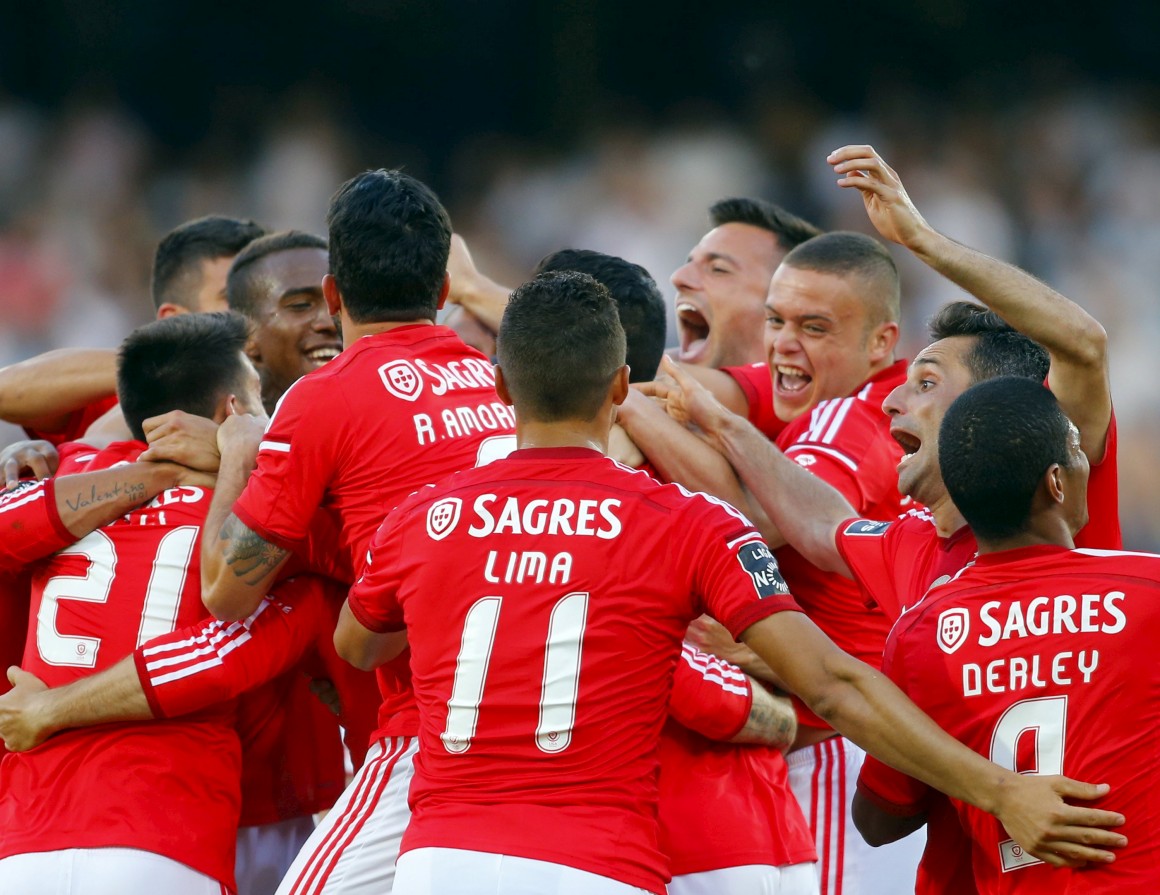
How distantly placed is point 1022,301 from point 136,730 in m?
2.70

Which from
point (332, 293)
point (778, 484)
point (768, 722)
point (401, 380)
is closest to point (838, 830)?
point (768, 722)

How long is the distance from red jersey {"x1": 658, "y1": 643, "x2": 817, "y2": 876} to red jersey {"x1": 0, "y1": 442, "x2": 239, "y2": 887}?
1.32m

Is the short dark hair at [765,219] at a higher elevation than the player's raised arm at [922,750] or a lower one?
higher

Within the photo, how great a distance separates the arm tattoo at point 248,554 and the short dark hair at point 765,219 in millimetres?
3438

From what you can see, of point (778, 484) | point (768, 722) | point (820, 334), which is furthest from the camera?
point (820, 334)

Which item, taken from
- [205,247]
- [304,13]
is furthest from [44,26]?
[205,247]

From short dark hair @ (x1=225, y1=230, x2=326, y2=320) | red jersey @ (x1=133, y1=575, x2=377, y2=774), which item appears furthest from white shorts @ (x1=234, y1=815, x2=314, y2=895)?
short dark hair @ (x1=225, y1=230, x2=326, y2=320)

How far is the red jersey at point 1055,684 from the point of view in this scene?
125 inches

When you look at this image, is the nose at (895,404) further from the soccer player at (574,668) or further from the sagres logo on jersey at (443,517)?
the sagres logo on jersey at (443,517)

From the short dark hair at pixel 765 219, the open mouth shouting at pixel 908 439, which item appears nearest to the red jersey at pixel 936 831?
the open mouth shouting at pixel 908 439

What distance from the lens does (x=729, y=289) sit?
6.56m

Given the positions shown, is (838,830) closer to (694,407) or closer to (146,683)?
(694,407)

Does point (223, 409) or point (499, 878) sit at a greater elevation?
point (223, 409)

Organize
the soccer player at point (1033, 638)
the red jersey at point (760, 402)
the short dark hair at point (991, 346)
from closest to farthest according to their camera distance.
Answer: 1. the soccer player at point (1033, 638)
2. the short dark hair at point (991, 346)
3. the red jersey at point (760, 402)
